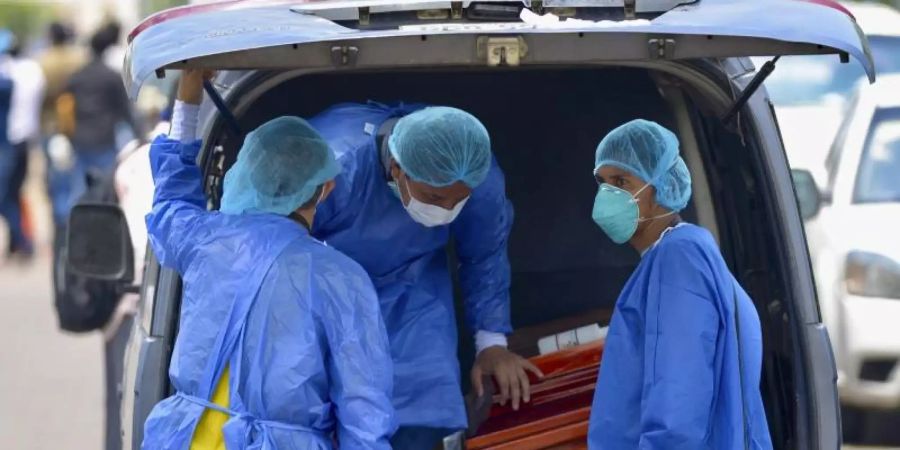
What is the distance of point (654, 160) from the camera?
14.1ft

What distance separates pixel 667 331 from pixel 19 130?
1188cm

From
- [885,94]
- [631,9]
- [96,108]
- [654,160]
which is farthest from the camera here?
[96,108]

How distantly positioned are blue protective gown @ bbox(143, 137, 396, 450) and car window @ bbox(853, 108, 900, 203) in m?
5.48

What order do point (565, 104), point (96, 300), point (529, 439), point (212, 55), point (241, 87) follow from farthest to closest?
point (96, 300), point (565, 104), point (529, 439), point (241, 87), point (212, 55)

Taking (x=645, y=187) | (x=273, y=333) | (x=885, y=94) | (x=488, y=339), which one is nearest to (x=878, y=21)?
(x=885, y=94)

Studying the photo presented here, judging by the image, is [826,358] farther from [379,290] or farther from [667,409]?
[379,290]

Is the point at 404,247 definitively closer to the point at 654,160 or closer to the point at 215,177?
the point at 215,177

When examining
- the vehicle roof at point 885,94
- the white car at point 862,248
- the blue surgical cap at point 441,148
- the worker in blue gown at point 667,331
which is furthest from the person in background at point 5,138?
the worker in blue gown at point 667,331

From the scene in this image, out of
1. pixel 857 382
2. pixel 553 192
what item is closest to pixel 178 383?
pixel 553 192

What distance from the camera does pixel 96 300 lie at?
6547 millimetres

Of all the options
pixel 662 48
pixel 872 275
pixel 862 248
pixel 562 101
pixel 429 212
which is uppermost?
pixel 662 48

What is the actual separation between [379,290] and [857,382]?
163 inches

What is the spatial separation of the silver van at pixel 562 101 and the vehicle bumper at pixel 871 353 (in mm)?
2960

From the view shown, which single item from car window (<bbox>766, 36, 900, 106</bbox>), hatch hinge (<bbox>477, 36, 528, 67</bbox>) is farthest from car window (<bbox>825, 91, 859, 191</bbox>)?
hatch hinge (<bbox>477, 36, 528, 67</bbox>)
